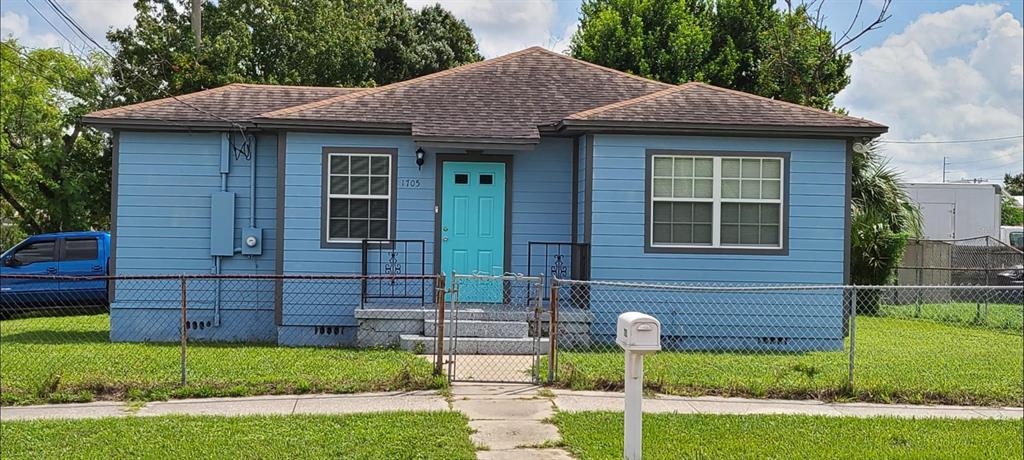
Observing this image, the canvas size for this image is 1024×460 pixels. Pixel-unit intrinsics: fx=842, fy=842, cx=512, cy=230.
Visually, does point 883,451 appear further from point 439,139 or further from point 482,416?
point 439,139

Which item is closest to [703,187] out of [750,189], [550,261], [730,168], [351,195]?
[730,168]

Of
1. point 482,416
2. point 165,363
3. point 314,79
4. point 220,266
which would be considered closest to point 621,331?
point 482,416

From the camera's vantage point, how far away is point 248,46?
81.2 ft

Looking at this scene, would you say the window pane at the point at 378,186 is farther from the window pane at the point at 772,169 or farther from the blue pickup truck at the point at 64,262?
the blue pickup truck at the point at 64,262

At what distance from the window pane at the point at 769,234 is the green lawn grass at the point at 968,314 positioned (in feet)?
15.7

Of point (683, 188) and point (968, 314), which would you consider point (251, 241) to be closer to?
point (683, 188)

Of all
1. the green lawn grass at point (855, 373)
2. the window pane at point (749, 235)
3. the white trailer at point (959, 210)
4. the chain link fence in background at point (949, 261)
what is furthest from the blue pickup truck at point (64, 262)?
the white trailer at point (959, 210)

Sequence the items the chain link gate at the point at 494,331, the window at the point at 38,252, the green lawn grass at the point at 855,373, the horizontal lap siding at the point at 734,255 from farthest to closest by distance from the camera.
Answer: the window at the point at 38,252
the horizontal lap siding at the point at 734,255
the chain link gate at the point at 494,331
the green lawn grass at the point at 855,373

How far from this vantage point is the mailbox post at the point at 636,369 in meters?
5.32

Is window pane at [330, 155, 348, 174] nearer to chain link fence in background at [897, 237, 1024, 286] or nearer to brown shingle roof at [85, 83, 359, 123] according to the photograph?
brown shingle roof at [85, 83, 359, 123]

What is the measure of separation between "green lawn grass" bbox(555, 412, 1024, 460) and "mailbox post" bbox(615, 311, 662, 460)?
75 centimetres

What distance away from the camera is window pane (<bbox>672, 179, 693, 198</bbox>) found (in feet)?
39.1

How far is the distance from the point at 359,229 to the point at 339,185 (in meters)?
0.70

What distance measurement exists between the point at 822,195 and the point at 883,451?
6305 millimetres
